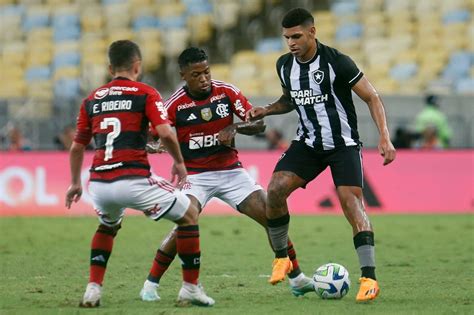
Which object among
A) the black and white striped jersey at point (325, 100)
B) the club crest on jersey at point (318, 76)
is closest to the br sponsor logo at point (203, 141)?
the black and white striped jersey at point (325, 100)

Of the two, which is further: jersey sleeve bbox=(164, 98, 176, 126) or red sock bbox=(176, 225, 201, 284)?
jersey sleeve bbox=(164, 98, 176, 126)

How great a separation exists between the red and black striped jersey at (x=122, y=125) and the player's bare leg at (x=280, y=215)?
163 centimetres

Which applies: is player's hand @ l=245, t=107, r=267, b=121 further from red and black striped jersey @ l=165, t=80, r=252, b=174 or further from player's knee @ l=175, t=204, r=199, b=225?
player's knee @ l=175, t=204, r=199, b=225

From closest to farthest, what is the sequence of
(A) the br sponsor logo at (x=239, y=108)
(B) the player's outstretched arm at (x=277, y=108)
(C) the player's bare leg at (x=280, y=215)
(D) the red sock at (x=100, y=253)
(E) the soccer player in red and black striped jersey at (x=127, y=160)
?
(E) the soccer player in red and black striped jersey at (x=127, y=160)
(D) the red sock at (x=100, y=253)
(C) the player's bare leg at (x=280, y=215)
(B) the player's outstretched arm at (x=277, y=108)
(A) the br sponsor logo at (x=239, y=108)

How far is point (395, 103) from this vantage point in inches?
941

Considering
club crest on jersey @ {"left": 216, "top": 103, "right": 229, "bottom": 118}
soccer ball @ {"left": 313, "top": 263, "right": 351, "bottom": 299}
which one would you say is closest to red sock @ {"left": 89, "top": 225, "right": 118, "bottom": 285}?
club crest on jersey @ {"left": 216, "top": 103, "right": 229, "bottom": 118}

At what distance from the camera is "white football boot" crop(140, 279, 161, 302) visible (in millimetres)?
9445

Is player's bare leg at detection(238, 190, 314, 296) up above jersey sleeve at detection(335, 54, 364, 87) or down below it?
below

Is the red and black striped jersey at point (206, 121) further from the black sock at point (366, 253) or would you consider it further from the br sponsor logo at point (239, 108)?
the black sock at point (366, 253)

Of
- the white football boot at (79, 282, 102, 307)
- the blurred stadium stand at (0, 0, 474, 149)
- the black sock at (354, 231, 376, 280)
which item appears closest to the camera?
the white football boot at (79, 282, 102, 307)

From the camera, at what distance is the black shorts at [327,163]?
974 cm

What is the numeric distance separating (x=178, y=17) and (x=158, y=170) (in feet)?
28.3

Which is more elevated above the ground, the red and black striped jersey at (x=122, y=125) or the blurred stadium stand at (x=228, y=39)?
the blurred stadium stand at (x=228, y=39)

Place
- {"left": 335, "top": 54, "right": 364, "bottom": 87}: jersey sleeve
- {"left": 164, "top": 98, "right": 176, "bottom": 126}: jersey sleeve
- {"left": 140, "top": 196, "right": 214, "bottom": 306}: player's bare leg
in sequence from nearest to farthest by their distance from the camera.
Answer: {"left": 140, "top": 196, "right": 214, "bottom": 306}: player's bare leg
{"left": 335, "top": 54, "right": 364, "bottom": 87}: jersey sleeve
{"left": 164, "top": 98, "right": 176, "bottom": 126}: jersey sleeve
